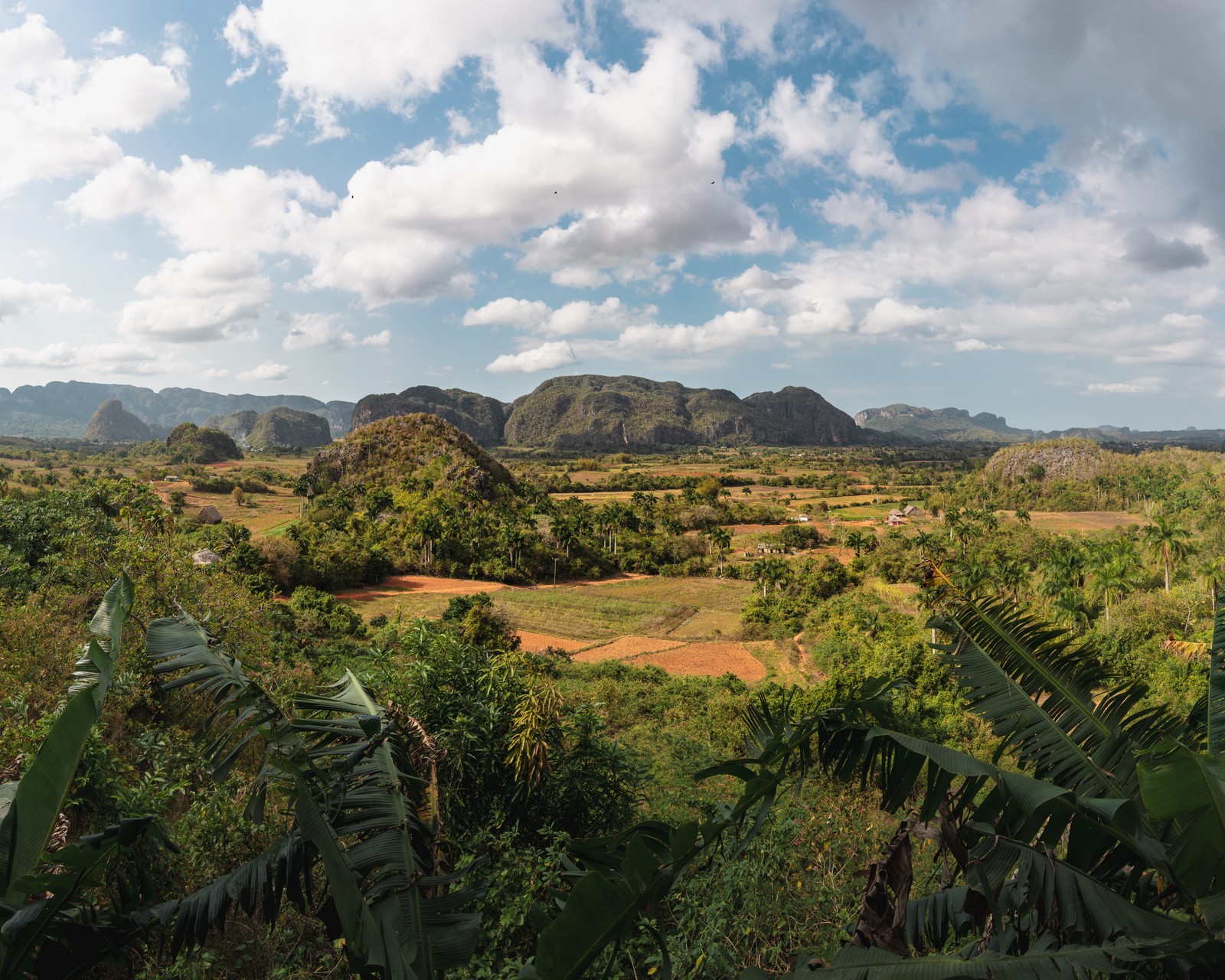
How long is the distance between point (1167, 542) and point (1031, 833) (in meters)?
35.1

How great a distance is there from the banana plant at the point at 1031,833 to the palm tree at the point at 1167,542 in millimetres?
32443

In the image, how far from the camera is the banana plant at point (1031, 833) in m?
1.89

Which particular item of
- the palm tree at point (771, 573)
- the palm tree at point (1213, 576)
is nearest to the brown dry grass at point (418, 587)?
the palm tree at point (771, 573)

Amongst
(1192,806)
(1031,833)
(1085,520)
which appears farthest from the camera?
(1085,520)

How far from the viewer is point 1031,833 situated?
237 centimetres

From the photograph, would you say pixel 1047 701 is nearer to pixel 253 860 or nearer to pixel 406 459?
pixel 253 860

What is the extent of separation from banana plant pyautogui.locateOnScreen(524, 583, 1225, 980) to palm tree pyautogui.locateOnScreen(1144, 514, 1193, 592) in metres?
32.4

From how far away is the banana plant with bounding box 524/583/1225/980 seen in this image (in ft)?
6.21

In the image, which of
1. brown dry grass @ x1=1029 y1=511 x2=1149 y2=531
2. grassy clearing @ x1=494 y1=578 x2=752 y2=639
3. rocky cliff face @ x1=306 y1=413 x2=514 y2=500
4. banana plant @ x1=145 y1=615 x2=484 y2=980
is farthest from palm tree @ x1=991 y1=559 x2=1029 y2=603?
rocky cliff face @ x1=306 y1=413 x2=514 y2=500

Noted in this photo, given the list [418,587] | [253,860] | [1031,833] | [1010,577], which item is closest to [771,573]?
[1010,577]

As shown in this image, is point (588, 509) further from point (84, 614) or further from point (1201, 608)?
point (84, 614)

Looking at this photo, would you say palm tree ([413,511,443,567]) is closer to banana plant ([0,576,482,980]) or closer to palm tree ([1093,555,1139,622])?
palm tree ([1093,555,1139,622])

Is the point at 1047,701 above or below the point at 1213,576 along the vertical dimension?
above

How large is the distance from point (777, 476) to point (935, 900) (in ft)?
320
